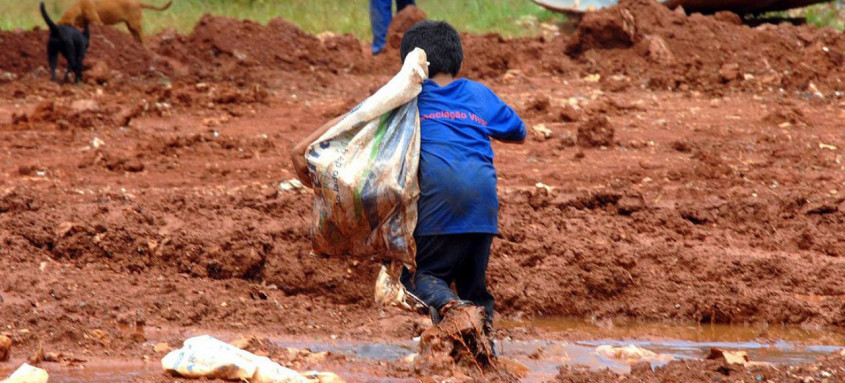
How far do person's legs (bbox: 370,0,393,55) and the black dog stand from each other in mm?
3523

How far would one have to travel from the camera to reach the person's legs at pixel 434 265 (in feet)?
13.4

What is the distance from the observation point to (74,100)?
9.88 metres

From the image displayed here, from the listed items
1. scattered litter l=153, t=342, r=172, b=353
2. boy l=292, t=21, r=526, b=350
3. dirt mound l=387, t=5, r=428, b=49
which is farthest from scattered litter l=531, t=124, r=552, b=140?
scattered litter l=153, t=342, r=172, b=353

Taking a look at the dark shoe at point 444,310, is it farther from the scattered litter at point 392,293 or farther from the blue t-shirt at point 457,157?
the blue t-shirt at point 457,157

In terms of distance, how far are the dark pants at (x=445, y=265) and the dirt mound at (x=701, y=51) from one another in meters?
6.96

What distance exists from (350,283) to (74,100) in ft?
17.6

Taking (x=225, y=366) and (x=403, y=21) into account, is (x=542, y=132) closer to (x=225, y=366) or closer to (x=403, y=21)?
(x=403, y=21)

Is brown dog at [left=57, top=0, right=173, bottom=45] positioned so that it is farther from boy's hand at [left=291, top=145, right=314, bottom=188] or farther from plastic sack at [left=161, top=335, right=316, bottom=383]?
plastic sack at [left=161, top=335, right=316, bottom=383]

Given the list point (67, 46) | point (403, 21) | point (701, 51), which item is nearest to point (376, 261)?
point (67, 46)

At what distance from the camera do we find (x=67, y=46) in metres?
10.5

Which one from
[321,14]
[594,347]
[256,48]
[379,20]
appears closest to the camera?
[594,347]

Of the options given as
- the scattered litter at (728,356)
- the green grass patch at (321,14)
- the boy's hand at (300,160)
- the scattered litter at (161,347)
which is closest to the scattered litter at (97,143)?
the scattered litter at (161,347)

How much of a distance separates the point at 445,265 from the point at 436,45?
79 cm

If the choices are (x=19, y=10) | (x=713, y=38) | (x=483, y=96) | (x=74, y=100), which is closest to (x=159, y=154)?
(x=74, y=100)
